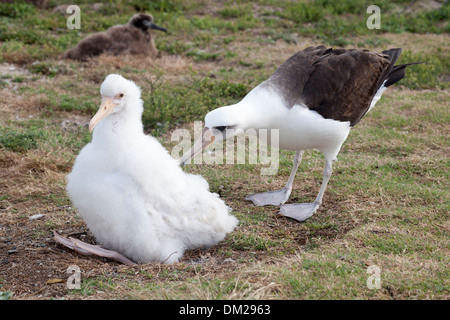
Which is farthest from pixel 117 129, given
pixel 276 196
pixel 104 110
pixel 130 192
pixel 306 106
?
pixel 276 196

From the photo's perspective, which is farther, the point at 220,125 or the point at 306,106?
the point at 306,106

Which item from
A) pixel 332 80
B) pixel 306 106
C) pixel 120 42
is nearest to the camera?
pixel 306 106

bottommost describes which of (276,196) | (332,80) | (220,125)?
(276,196)

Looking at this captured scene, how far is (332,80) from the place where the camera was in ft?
16.2

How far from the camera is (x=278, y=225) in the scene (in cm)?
484

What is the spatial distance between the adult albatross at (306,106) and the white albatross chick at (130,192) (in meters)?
0.44

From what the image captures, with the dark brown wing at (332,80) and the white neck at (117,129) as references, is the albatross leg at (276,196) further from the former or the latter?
the white neck at (117,129)

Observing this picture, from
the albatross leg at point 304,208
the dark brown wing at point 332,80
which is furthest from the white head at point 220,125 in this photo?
the albatross leg at point 304,208

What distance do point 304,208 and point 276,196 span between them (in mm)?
406

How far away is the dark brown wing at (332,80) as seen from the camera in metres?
4.77

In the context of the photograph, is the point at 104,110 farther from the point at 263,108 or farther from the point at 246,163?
the point at 246,163

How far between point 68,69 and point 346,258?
648cm

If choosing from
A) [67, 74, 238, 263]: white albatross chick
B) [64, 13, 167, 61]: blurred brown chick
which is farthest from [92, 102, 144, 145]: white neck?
[64, 13, 167, 61]: blurred brown chick

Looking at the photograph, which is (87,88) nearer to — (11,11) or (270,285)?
(11,11)
